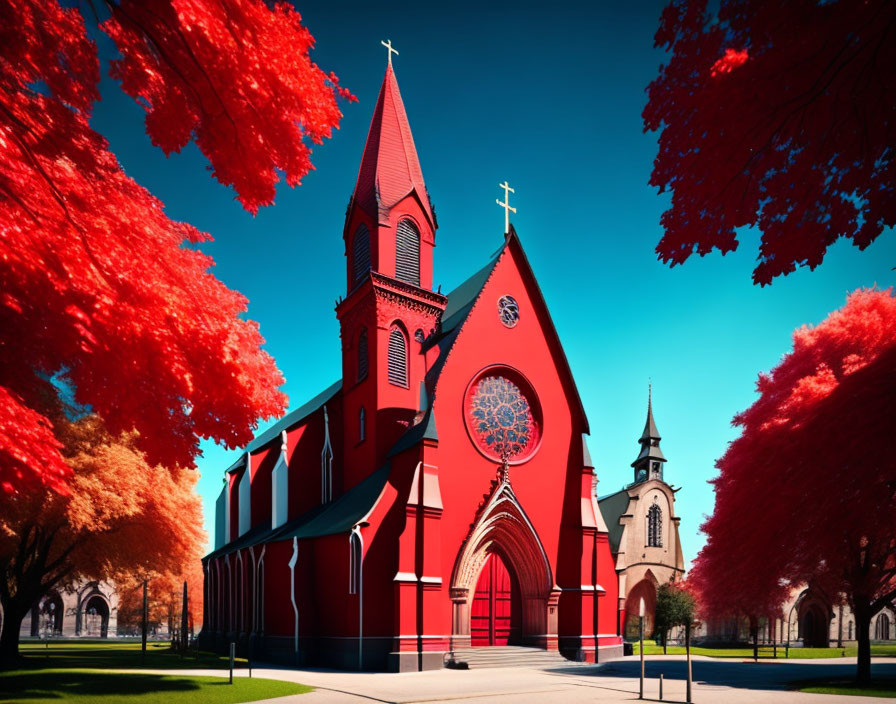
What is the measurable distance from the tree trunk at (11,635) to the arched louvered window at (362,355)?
51.1 feet

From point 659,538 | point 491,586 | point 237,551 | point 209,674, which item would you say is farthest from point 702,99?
point 659,538

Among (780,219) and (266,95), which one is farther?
(266,95)

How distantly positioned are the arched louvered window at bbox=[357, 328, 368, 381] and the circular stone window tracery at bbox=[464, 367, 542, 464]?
5302 millimetres

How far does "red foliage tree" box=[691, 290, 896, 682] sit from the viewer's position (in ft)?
53.2

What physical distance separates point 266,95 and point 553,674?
19.1 metres

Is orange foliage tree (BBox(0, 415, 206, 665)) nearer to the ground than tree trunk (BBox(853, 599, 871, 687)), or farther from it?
farther from it

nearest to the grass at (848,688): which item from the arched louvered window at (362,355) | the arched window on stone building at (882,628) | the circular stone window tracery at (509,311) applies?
the circular stone window tracery at (509,311)

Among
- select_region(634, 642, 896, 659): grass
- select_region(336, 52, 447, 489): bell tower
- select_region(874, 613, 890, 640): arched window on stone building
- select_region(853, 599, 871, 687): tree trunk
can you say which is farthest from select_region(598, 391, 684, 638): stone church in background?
select_region(853, 599, 871, 687): tree trunk

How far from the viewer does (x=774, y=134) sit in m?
6.43

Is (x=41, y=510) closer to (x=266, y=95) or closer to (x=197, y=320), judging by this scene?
(x=197, y=320)

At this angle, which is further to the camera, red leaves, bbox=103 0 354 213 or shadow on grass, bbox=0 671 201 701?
shadow on grass, bbox=0 671 201 701

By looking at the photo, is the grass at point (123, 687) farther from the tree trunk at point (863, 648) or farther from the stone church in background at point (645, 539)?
the stone church in background at point (645, 539)

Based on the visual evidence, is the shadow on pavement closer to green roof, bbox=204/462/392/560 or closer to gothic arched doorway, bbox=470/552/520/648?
gothic arched doorway, bbox=470/552/520/648

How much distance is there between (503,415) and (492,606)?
768 cm
